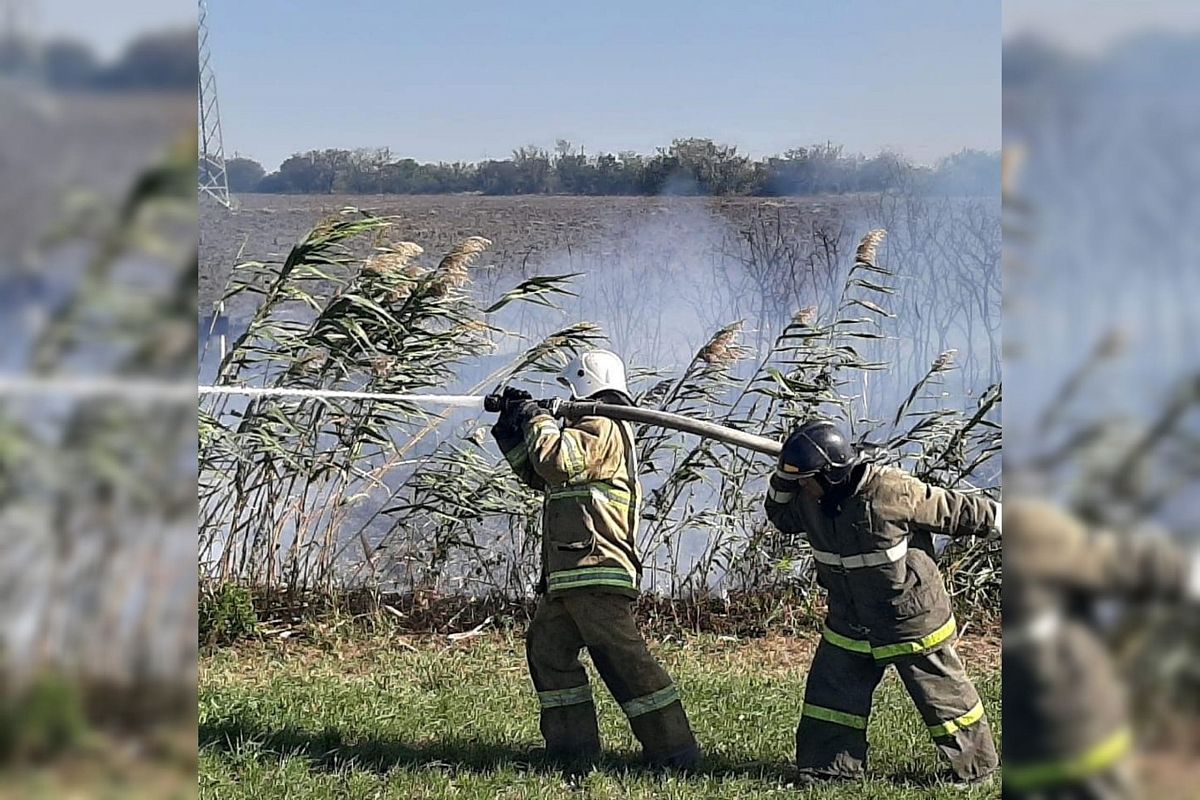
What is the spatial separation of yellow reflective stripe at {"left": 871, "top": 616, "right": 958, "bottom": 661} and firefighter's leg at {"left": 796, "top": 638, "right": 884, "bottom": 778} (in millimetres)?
78

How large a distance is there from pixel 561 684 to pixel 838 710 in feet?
3.52

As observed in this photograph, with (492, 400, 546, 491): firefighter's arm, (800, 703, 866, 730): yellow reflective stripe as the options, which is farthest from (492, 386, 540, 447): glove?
(800, 703, 866, 730): yellow reflective stripe

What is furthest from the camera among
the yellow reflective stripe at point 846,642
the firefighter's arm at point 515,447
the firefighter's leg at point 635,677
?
the firefighter's arm at point 515,447

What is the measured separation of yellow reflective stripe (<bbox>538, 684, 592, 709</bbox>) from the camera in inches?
200

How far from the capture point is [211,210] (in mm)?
9906

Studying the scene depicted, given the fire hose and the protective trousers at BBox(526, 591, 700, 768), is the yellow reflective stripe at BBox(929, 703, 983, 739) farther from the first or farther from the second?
the fire hose

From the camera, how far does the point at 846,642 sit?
15.9 feet

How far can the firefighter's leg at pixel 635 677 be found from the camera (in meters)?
4.91

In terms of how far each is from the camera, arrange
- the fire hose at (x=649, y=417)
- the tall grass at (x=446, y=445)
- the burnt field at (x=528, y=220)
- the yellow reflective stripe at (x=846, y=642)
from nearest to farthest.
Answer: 1. the fire hose at (x=649, y=417)
2. the yellow reflective stripe at (x=846, y=642)
3. the tall grass at (x=446, y=445)
4. the burnt field at (x=528, y=220)
